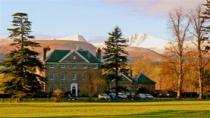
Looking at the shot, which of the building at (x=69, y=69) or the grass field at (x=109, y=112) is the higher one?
the building at (x=69, y=69)

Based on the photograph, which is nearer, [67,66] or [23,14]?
[23,14]

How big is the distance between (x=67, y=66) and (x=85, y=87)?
34.8ft

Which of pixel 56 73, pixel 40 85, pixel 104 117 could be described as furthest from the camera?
pixel 56 73

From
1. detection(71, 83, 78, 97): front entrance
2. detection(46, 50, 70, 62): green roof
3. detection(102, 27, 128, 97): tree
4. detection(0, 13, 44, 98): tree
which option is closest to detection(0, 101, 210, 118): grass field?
detection(0, 13, 44, 98): tree

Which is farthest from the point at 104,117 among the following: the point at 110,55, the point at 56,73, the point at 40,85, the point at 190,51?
the point at 56,73

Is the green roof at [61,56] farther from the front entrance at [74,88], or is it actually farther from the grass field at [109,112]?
the grass field at [109,112]

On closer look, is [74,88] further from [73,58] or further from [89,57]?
[89,57]

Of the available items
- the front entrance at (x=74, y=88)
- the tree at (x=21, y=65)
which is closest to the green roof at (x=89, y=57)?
the front entrance at (x=74, y=88)

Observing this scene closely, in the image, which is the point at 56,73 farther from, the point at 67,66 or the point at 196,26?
the point at 196,26

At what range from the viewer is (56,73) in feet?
370

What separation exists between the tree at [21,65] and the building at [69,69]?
2872cm

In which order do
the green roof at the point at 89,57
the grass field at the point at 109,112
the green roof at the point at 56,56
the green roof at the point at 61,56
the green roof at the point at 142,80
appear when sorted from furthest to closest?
the green roof at the point at 142,80 → the green roof at the point at 89,57 → the green roof at the point at 61,56 → the green roof at the point at 56,56 → the grass field at the point at 109,112

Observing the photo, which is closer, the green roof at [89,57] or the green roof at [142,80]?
the green roof at [89,57]

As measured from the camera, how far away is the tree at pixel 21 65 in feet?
259
